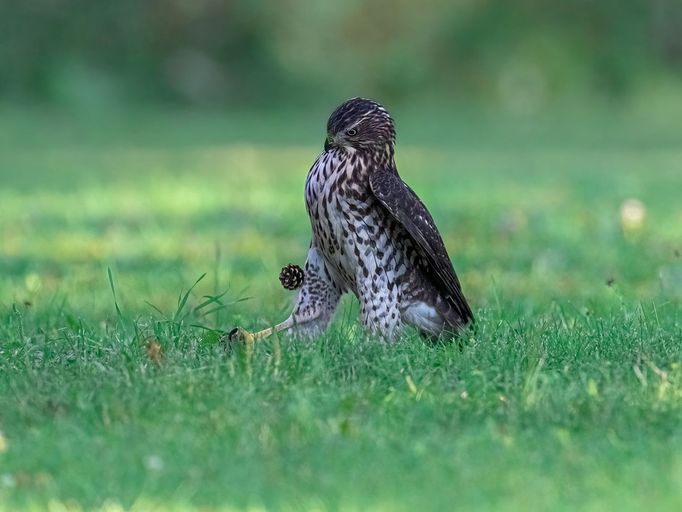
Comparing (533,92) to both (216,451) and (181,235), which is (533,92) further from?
(216,451)

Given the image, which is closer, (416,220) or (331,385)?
(331,385)

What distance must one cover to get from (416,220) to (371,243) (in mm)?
186

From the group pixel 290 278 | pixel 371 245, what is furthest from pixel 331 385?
pixel 290 278

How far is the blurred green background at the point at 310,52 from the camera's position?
2314 centimetres

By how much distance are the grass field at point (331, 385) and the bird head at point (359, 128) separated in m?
0.71

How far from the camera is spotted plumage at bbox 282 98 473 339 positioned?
550 cm

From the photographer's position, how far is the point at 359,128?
5602 mm

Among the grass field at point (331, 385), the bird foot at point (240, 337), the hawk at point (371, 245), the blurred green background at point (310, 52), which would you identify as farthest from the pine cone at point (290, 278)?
the blurred green background at point (310, 52)

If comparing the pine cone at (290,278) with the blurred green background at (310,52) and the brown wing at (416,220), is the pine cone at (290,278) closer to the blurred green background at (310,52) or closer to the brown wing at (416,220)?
the brown wing at (416,220)

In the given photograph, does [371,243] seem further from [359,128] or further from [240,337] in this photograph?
[240,337]

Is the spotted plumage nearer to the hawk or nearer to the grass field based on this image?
the hawk

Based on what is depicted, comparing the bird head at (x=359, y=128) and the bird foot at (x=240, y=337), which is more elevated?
the bird head at (x=359, y=128)

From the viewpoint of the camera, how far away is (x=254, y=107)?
2366 centimetres

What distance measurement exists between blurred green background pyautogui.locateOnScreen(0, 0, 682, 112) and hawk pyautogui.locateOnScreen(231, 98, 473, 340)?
17404mm
